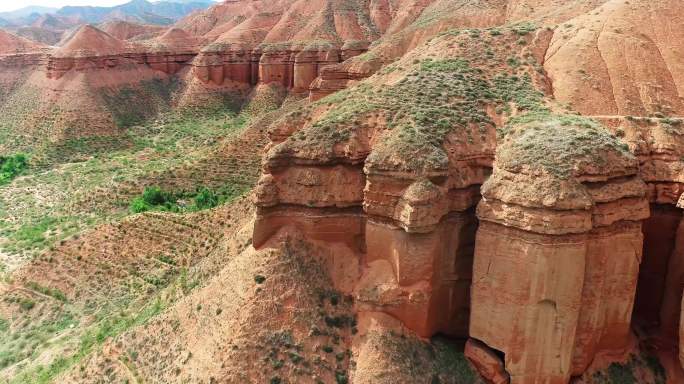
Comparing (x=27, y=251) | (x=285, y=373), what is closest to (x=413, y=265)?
(x=285, y=373)

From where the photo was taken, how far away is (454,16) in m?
57.1

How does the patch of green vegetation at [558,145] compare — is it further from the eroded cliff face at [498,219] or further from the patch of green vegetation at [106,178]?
the patch of green vegetation at [106,178]

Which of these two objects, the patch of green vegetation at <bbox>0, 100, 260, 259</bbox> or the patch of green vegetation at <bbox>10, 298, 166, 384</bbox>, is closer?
the patch of green vegetation at <bbox>10, 298, 166, 384</bbox>

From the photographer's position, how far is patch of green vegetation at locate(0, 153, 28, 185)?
63.1 metres

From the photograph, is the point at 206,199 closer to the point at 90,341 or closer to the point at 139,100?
the point at 90,341

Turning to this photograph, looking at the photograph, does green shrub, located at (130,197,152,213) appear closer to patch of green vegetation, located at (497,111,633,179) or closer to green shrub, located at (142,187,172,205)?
green shrub, located at (142,187,172,205)

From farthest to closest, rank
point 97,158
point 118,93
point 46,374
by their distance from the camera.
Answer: point 118,93 < point 97,158 < point 46,374

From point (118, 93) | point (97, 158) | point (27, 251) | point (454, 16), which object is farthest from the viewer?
point (118, 93)

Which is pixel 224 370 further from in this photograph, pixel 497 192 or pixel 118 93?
pixel 118 93

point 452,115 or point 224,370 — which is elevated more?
point 452,115

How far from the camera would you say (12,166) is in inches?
2586

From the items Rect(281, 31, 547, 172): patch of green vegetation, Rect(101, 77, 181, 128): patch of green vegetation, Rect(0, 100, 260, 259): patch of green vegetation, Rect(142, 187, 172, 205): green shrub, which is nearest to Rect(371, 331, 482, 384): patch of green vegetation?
Rect(281, 31, 547, 172): patch of green vegetation

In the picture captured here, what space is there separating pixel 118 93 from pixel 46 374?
63.4 meters

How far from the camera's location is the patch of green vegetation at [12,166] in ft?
207
